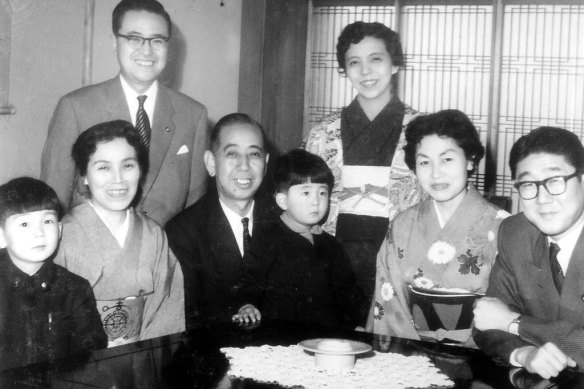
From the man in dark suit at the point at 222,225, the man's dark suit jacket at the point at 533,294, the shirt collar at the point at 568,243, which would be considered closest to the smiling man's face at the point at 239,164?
the man in dark suit at the point at 222,225

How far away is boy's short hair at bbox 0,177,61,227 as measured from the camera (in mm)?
2057

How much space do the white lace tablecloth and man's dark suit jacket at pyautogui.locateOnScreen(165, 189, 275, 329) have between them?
100 centimetres

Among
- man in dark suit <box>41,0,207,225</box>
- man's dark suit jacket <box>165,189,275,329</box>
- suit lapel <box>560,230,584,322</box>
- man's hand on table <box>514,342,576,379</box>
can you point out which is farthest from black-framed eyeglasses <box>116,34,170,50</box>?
man's hand on table <box>514,342,576,379</box>

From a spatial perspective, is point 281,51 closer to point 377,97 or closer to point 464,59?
point 464,59

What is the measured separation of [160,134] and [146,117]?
0.09 meters

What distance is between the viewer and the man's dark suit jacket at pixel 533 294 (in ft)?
5.67

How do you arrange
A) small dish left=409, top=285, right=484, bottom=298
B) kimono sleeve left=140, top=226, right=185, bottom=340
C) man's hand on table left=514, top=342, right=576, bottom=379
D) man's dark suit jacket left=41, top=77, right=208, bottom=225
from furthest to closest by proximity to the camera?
man's dark suit jacket left=41, top=77, right=208, bottom=225 → kimono sleeve left=140, top=226, right=185, bottom=340 → small dish left=409, top=285, right=484, bottom=298 → man's hand on table left=514, top=342, right=576, bottom=379

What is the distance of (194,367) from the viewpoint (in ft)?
4.97

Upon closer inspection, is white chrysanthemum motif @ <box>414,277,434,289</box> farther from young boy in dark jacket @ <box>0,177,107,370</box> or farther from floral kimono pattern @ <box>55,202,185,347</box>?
young boy in dark jacket @ <box>0,177,107,370</box>

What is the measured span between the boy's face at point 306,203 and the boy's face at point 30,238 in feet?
3.28

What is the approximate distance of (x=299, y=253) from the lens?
2.75 metres

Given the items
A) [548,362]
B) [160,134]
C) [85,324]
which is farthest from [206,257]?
[548,362]

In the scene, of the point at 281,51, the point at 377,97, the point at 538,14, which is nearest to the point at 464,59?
the point at 538,14

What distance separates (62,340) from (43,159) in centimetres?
87
